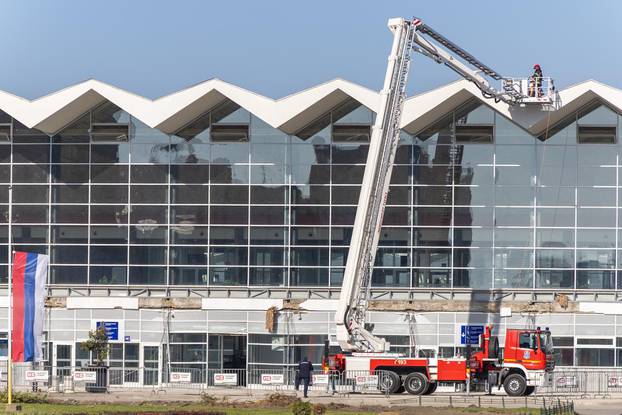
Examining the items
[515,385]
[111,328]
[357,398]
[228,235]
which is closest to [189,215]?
[228,235]

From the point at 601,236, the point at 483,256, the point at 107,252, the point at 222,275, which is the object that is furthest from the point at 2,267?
the point at 601,236

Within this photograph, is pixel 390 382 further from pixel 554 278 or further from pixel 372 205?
pixel 554 278

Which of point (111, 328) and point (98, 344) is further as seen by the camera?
point (111, 328)

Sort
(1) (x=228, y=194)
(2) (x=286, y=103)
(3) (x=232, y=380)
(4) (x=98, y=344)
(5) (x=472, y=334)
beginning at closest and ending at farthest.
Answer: (3) (x=232, y=380)
(4) (x=98, y=344)
(2) (x=286, y=103)
(5) (x=472, y=334)
(1) (x=228, y=194)

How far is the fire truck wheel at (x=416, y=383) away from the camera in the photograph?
5806 cm

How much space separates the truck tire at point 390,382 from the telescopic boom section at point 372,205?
1.93 meters

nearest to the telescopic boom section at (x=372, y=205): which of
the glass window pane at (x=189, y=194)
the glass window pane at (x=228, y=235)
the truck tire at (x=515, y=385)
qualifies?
the truck tire at (x=515, y=385)

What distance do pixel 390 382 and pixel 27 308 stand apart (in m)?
14.6

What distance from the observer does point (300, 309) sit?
6838 cm

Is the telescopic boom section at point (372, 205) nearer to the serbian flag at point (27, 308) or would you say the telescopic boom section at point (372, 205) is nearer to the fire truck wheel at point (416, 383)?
the fire truck wheel at point (416, 383)

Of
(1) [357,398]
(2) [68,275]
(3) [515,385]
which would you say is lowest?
(1) [357,398]

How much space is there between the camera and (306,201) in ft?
226

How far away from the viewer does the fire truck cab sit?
58.2 m

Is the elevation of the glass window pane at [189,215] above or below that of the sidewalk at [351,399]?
above
